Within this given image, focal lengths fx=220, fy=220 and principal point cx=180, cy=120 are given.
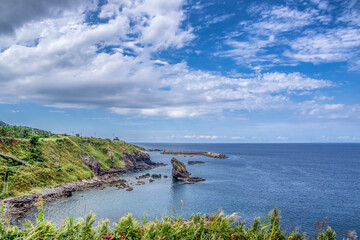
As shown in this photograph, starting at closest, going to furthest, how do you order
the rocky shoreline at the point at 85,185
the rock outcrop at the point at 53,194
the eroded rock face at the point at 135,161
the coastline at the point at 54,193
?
1. the coastline at the point at 54,193
2. the rock outcrop at the point at 53,194
3. the rocky shoreline at the point at 85,185
4. the eroded rock face at the point at 135,161

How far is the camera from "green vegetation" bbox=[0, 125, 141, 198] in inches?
1971

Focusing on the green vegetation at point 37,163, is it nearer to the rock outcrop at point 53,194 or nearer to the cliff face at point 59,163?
the cliff face at point 59,163

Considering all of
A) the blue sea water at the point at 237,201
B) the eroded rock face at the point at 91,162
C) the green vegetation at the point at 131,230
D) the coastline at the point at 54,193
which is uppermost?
the green vegetation at the point at 131,230

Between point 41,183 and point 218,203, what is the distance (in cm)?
4396

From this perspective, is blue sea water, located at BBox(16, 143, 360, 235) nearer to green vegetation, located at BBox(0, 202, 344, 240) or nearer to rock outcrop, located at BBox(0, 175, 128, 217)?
rock outcrop, located at BBox(0, 175, 128, 217)

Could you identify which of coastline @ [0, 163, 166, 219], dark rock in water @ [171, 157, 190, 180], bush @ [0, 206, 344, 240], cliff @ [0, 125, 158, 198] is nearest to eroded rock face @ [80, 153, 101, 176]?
cliff @ [0, 125, 158, 198]

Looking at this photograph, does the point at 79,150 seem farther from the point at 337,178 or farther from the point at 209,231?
the point at 337,178

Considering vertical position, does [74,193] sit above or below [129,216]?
below

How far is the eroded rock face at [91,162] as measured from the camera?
81.8 metres

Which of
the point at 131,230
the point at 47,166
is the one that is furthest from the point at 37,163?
the point at 131,230

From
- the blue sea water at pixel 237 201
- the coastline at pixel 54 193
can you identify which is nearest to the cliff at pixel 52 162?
the coastline at pixel 54 193

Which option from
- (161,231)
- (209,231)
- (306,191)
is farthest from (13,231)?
(306,191)

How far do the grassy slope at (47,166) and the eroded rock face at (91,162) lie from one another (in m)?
2.13

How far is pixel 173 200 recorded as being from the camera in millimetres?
55562
